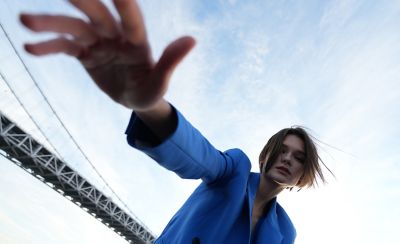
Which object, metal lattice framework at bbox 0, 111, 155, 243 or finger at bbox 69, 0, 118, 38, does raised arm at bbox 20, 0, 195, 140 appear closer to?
finger at bbox 69, 0, 118, 38

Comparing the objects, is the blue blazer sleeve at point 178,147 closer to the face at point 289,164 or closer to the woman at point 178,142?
the woman at point 178,142

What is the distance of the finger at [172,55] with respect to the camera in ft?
3.22

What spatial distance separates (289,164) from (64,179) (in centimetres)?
3320

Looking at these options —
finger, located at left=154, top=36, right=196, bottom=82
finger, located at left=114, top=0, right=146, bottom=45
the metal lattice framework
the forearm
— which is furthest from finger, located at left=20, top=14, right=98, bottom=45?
the metal lattice framework

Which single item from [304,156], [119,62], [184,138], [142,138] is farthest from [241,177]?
[119,62]

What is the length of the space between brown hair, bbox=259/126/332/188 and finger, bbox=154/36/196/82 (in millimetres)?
2002

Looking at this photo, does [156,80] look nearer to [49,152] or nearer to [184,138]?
[184,138]

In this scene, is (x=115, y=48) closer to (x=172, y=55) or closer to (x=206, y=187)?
(x=172, y=55)

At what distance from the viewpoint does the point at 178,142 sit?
61.0 inches

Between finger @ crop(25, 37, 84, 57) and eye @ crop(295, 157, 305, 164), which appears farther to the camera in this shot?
eye @ crop(295, 157, 305, 164)

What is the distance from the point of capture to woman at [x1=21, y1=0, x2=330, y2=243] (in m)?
0.98

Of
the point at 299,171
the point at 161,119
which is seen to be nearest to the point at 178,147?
the point at 161,119

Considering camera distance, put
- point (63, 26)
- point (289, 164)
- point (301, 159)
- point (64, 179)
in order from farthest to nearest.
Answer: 1. point (64, 179)
2. point (301, 159)
3. point (289, 164)
4. point (63, 26)

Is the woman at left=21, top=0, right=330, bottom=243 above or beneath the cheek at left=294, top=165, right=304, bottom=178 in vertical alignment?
beneath
